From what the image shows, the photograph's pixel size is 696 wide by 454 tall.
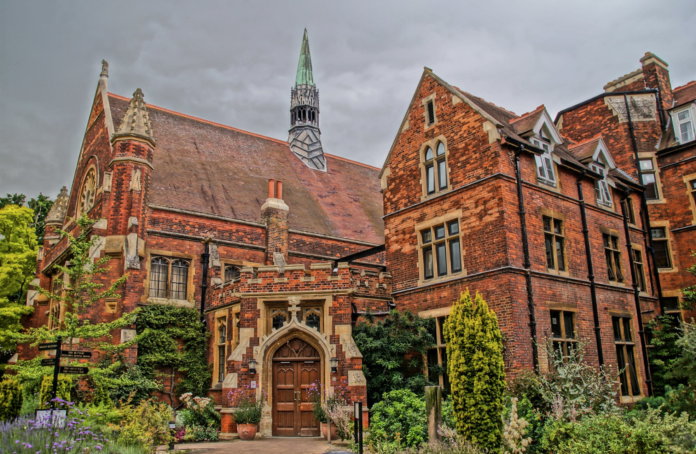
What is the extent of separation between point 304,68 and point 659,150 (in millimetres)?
26905

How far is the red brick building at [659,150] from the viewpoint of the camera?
67.2ft

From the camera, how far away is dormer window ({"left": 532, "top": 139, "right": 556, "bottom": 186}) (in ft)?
55.3

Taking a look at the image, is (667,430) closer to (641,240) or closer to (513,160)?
(513,160)

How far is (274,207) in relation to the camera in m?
23.9

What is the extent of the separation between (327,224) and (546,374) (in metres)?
15.1

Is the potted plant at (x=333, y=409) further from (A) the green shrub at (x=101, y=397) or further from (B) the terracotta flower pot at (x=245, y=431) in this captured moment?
(A) the green shrub at (x=101, y=397)

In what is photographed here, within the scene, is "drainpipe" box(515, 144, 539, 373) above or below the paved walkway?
above

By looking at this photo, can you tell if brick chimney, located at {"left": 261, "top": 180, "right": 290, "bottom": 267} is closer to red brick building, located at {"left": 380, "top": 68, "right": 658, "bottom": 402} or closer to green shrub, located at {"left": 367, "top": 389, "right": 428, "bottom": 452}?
red brick building, located at {"left": 380, "top": 68, "right": 658, "bottom": 402}

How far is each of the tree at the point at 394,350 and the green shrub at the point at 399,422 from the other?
90cm

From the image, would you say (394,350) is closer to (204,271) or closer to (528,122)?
(528,122)

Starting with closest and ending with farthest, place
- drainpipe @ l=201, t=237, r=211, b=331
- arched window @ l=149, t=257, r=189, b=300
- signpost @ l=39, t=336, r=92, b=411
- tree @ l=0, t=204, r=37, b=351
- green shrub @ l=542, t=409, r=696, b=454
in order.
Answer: green shrub @ l=542, t=409, r=696, b=454, signpost @ l=39, t=336, r=92, b=411, arched window @ l=149, t=257, r=189, b=300, drainpipe @ l=201, t=237, r=211, b=331, tree @ l=0, t=204, r=37, b=351

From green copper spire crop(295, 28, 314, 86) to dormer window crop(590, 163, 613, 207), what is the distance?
83.6ft

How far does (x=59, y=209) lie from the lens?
96.3ft

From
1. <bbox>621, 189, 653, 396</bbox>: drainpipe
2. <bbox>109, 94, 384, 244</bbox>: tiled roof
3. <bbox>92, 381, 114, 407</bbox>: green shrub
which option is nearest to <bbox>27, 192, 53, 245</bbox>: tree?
<bbox>109, 94, 384, 244</bbox>: tiled roof
